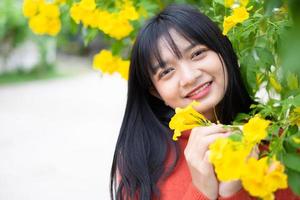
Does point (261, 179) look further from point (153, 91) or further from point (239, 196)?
point (153, 91)

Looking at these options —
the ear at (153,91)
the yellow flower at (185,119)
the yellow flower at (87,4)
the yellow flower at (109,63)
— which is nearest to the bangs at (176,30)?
the ear at (153,91)

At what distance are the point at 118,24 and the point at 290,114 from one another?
2.81 feet

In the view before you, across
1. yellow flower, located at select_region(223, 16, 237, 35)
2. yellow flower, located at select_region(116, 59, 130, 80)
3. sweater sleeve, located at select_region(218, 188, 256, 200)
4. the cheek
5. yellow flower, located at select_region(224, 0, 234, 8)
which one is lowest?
sweater sleeve, located at select_region(218, 188, 256, 200)

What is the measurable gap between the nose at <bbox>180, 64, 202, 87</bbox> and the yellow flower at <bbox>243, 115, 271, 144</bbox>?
1.75ft

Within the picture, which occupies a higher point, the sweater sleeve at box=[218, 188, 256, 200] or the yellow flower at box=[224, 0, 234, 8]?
the yellow flower at box=[224, 0, 234, 8]

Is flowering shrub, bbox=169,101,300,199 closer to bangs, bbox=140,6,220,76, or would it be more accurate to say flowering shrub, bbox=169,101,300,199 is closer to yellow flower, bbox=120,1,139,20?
bangs, bbox=140,6,220,76

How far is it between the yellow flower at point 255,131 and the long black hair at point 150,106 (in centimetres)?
62

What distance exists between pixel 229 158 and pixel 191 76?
0.60 m

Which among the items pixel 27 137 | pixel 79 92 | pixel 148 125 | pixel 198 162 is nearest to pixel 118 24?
pixel 148 125

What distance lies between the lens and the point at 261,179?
2.48 ft

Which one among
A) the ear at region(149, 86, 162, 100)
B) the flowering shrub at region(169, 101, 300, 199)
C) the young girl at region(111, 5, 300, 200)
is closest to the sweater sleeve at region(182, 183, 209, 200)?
the young girl at region(111, 5, 300, 200)

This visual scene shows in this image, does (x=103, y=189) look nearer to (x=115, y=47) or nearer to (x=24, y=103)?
(x=115, y=47)

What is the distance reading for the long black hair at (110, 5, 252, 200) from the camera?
1.47m

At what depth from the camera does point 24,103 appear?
10.3 m
